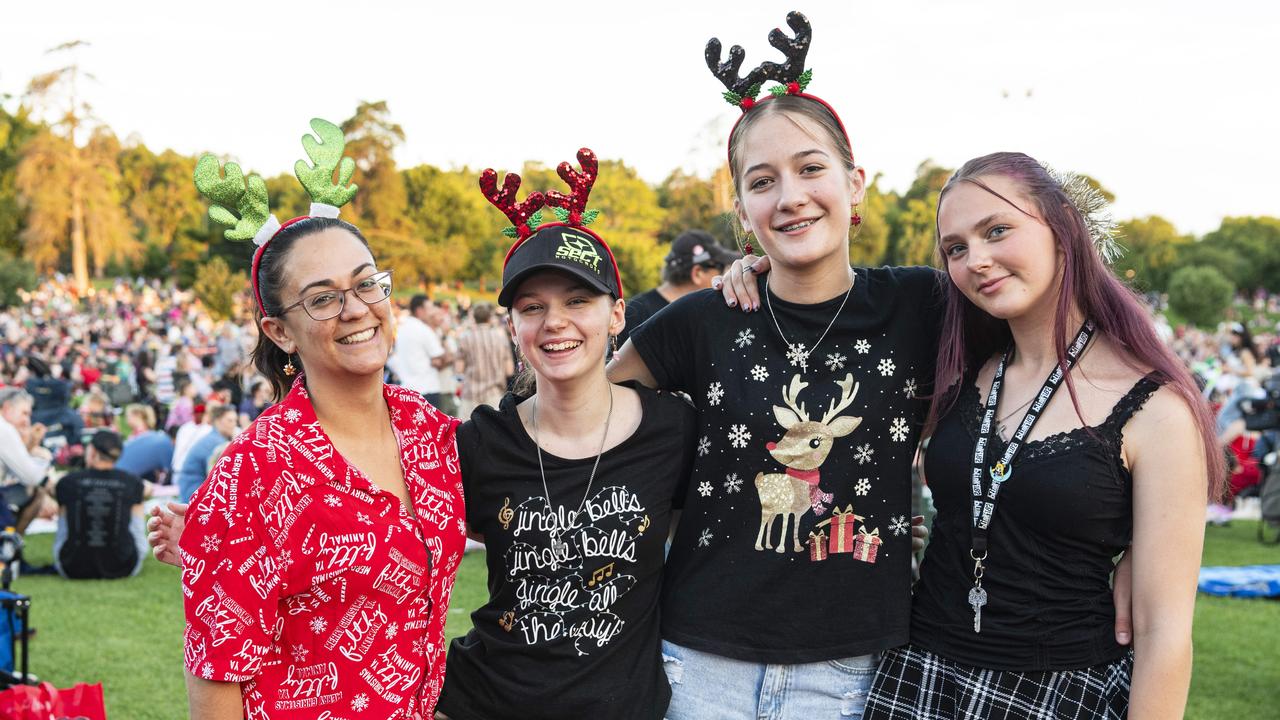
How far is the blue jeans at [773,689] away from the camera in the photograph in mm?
2461

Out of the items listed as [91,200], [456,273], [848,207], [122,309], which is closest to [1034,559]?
[848,207]

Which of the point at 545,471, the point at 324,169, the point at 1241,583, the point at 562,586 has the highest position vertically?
the point at 324,169

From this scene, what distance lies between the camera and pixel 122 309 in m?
36.7

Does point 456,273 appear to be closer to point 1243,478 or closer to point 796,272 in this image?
point 1243,478

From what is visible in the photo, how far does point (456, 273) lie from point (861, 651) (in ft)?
156

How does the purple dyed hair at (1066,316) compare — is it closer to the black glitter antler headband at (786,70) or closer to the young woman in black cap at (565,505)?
the black glitter antler headband at (786,70)

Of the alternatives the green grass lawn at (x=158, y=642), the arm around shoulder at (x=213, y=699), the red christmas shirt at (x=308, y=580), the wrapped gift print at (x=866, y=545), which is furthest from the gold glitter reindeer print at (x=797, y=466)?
the green grass lawn at (x=158, y=642)

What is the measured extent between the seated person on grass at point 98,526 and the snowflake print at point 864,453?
7348 millimetres

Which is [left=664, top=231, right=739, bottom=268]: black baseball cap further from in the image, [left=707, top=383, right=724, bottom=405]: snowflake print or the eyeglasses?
the eyeglasses

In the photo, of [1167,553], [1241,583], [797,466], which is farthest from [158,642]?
[1241,583]

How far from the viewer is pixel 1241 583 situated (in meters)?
7.49

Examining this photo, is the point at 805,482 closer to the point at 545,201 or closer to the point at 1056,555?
the point at 1056,555

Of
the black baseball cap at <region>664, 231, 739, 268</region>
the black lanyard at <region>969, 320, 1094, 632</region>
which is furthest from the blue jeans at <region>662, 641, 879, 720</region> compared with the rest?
the black baseball cap at <region>664, 231, 739, 268</region>

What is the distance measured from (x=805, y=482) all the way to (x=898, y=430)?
0.29 metres
